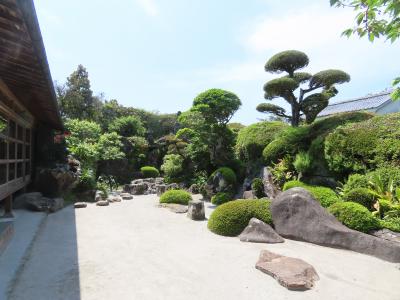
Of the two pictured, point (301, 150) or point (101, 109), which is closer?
point (301, 150)

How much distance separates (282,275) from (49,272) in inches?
135

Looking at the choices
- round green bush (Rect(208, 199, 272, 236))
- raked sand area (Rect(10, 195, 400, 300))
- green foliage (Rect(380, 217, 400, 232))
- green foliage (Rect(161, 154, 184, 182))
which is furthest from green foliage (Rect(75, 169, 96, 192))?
green foliage (Rect(380, 217, 400, 232))

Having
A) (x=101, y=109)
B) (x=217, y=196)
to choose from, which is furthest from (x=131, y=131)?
(x=217, y=196)

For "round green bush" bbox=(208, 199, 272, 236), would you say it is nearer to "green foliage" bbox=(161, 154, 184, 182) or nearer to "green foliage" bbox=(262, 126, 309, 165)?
"green foliage" bbox=(262, 126, 309, 165)

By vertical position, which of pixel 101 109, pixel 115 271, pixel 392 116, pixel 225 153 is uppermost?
pixel 101 109

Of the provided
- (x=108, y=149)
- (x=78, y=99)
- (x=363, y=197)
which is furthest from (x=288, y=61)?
(x=78, y=99)

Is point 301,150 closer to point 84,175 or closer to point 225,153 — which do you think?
point 225,153

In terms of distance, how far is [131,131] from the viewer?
962 inches

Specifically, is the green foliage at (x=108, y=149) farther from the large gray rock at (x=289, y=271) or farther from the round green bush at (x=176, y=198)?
the large gray rock at (x=289, y=271)

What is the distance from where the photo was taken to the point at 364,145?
8.36 m

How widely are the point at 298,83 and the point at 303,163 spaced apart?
392 cm

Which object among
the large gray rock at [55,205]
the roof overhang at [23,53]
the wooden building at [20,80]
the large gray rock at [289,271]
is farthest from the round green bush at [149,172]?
the large gray rock at [289,271]

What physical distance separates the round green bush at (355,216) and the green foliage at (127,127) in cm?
1947

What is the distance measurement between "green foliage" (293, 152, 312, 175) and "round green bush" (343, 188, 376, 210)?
2.54m
